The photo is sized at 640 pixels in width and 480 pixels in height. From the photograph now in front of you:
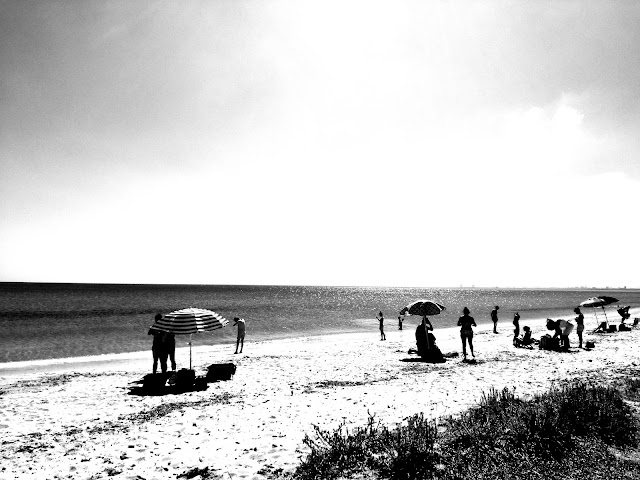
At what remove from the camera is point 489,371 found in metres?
14.1

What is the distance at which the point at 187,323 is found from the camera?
39.9ft

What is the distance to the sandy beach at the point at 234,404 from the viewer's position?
22.6ft

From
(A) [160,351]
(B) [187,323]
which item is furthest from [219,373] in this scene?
(B) [187,323]

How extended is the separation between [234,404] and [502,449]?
737cm

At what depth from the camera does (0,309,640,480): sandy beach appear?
688 cm

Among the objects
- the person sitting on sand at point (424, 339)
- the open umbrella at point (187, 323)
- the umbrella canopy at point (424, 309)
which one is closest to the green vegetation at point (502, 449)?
the open umbrella at point (187, 323)

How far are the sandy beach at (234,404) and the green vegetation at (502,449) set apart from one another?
3.46 ft

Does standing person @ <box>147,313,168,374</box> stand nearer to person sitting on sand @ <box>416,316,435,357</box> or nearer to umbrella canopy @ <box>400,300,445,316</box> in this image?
umbrella canopy @ <box>400,300,445,316</box>

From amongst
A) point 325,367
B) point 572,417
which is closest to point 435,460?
point 572,417

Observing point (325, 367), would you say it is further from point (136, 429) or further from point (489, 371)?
point (136, 429)

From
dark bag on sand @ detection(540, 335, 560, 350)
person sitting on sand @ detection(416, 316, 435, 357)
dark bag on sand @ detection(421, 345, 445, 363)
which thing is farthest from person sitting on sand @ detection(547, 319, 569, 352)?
person sitting on sand @ detection(416, 316, 435, 357)

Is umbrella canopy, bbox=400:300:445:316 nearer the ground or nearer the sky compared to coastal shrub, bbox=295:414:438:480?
nearer the sky

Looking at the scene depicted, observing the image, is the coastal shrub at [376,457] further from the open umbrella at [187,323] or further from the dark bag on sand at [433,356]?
the dark bag on sand at [433,356]

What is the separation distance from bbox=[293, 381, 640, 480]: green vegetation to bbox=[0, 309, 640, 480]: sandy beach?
3.46 feet
